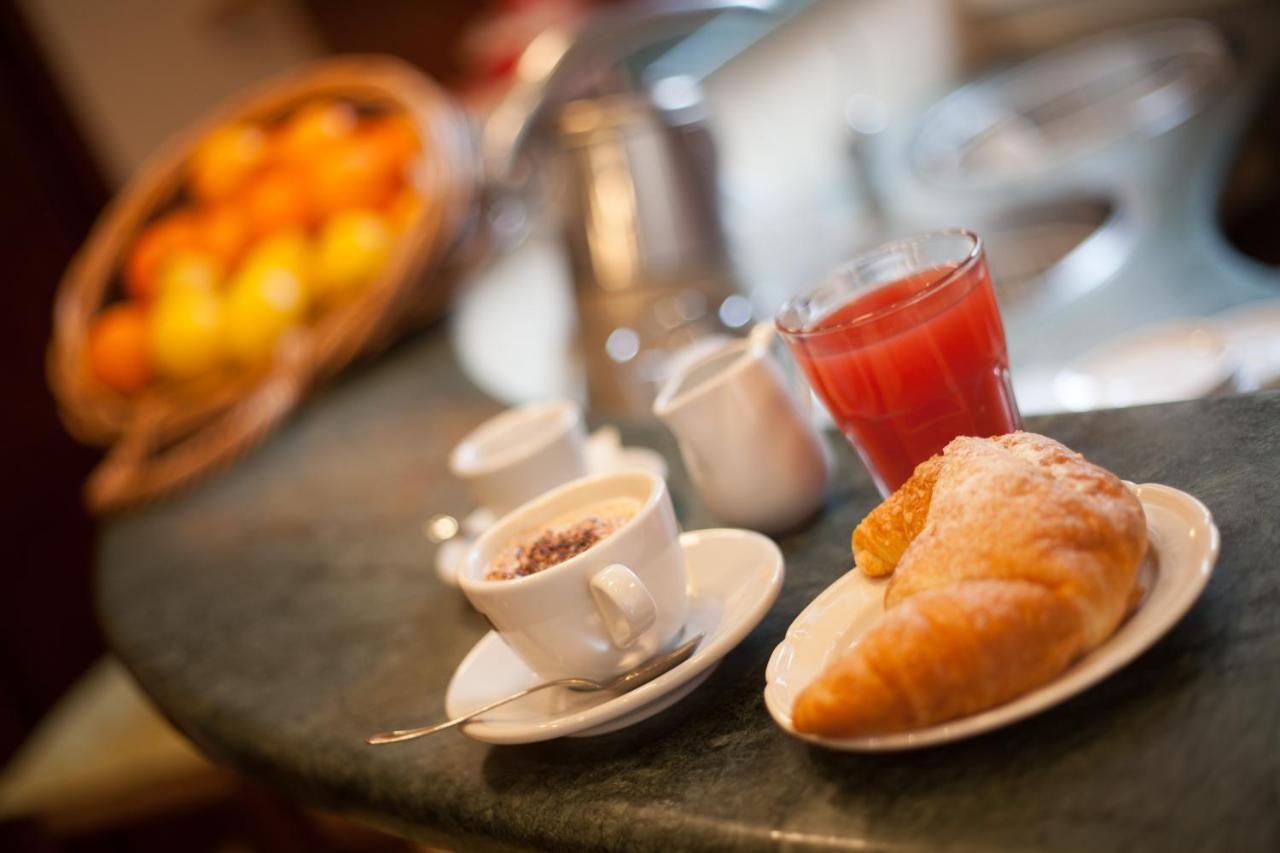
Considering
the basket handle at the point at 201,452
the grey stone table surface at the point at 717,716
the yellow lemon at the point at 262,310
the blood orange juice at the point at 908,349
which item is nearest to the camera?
the grey stone table surface at the point at 717,716

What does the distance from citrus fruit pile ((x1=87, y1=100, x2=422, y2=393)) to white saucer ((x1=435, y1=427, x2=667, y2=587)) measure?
114cm

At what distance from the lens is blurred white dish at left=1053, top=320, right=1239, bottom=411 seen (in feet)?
4.45

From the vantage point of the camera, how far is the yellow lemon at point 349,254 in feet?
7.92

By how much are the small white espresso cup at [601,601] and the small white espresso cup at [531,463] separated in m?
0.27

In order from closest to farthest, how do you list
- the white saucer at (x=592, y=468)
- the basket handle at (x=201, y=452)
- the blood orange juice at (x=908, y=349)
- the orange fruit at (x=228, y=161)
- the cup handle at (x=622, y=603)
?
the cup handle at (x=622, y=603), the blood orange juice at (x=908, y=349), the white saucer at (x=592, y=468), the basket handle at (x=201, y=452), the orange fruit at (x=228, y=161)

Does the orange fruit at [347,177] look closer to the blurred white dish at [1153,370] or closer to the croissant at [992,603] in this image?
the blurred white dish at [1153,370]

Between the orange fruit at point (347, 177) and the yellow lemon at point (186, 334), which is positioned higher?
the orange fruit at point (347, 177)

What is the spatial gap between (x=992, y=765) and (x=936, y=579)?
4.3 inches

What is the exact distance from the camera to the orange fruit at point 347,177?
8.34ft

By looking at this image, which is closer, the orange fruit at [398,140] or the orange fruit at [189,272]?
the orange fruit at [189,272]

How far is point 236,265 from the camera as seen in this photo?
264 centimetres

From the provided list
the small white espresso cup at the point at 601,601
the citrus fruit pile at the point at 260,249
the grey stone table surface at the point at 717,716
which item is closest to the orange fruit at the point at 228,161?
the citrus fruit pile at the point at 260,249

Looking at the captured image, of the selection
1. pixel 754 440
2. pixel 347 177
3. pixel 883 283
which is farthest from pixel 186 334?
pixel 883 283

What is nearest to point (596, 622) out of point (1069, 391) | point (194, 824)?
point (1069, 391)
